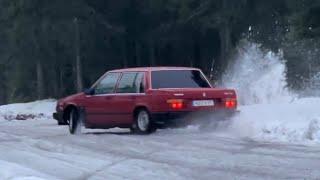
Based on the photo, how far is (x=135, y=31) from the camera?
5397cm

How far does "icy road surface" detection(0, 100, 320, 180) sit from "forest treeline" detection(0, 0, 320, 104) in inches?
1033

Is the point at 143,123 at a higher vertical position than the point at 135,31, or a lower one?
lower

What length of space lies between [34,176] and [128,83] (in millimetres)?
8261

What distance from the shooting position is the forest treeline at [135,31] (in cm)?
4962

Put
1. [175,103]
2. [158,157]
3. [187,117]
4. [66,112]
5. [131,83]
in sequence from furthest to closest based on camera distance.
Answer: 1. [66,112]
2. [131,83]
3. [187,117]
4. [175,103]
5. [158,157]

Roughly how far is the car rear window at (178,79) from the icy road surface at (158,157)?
1169 mm

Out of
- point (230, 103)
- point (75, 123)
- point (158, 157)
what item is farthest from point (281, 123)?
point (75, 123)

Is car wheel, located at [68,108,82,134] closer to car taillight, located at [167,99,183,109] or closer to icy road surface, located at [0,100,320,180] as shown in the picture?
icy road surface, located at [0,100,320,180]

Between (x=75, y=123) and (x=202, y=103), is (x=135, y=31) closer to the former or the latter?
(x=75, y=123)

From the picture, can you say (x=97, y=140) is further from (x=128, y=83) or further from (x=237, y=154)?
(x=237, y=154)

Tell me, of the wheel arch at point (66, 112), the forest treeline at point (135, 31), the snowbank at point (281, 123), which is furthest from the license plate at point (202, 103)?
the forest treeline at point (135, 31)

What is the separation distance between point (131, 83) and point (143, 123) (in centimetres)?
110

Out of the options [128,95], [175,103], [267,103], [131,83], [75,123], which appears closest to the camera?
[175,103]

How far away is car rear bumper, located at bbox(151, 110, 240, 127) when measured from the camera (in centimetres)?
1811
